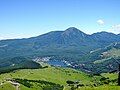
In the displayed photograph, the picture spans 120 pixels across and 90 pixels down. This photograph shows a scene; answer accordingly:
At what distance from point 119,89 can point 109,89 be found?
5634 mm

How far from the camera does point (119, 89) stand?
8669cm

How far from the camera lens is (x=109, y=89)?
91812 mm
